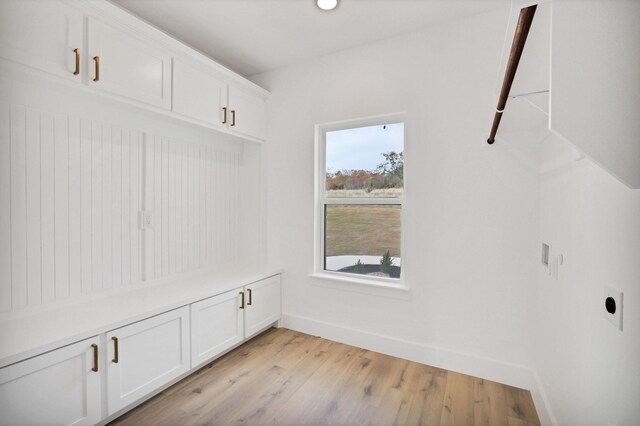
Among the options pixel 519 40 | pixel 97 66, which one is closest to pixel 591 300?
pixel 519 40

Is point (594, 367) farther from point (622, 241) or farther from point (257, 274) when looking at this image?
point (257, 274)

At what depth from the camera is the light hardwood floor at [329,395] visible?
1.73 metres

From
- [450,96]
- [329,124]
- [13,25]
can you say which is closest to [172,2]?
[13,25]

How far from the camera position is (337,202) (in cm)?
282

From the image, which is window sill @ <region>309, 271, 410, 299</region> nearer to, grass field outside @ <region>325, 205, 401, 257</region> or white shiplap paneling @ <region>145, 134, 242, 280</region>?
grass field outside @ <region>325, 205, 401, 257</region>

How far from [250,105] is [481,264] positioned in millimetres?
2373

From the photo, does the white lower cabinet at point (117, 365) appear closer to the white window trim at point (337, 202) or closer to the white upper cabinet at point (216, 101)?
the white window trim at point (337, 202)

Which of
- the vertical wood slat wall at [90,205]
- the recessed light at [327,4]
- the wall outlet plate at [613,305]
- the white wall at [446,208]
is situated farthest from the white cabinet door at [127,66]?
the wall outlet plate at [613,305]

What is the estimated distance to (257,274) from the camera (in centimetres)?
272

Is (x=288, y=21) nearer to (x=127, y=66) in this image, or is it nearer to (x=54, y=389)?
(x=127, y=66)

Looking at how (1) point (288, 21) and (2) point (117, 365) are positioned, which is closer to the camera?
(2) point (117, 365)

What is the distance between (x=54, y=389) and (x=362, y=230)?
2183 mm

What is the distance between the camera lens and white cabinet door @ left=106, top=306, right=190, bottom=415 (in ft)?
5.35

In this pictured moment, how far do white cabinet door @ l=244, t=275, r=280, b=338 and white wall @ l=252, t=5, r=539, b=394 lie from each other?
1.14 ft
